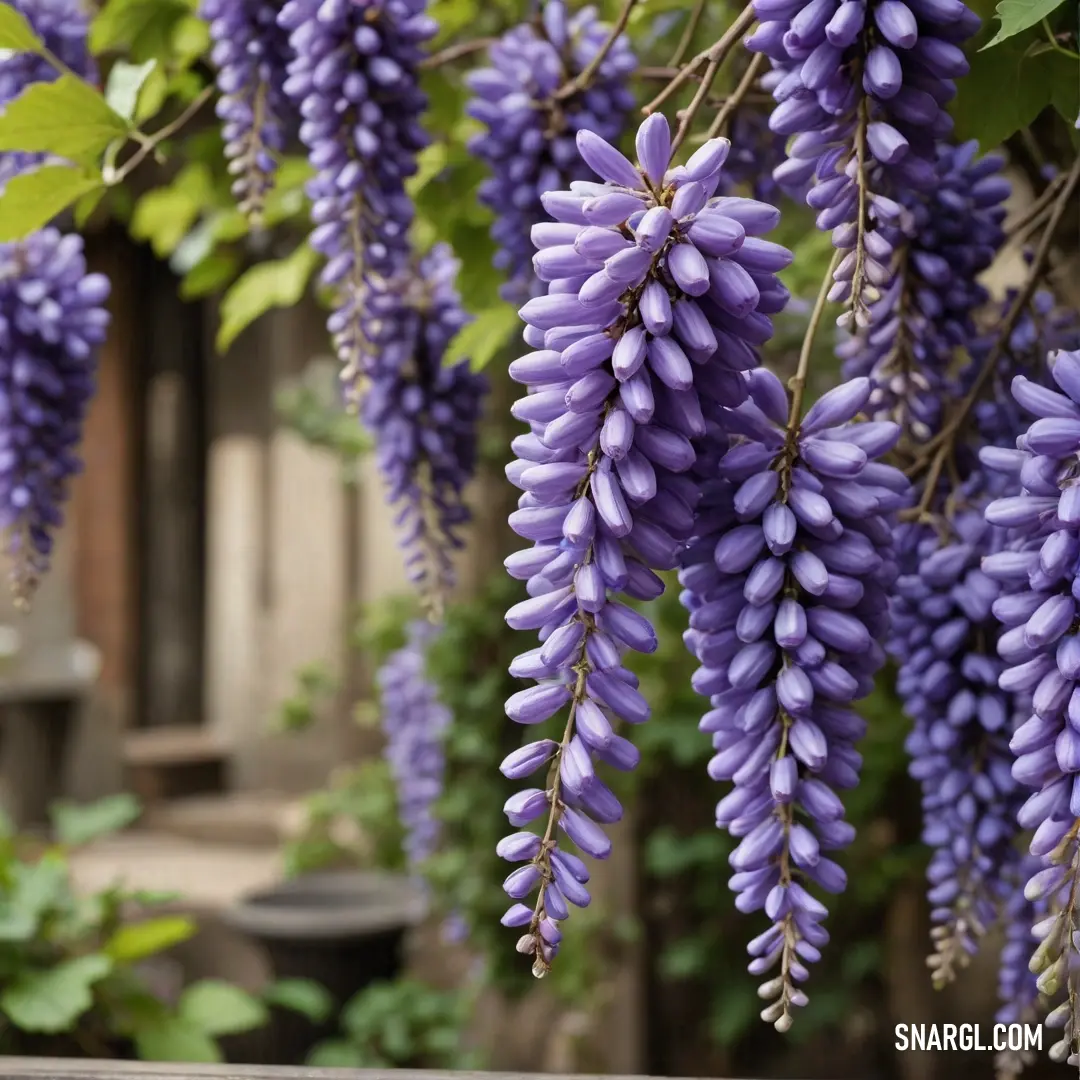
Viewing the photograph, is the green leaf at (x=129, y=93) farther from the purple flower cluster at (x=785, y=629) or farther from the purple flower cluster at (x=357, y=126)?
the purple flower cluster at (x=785, y=629)

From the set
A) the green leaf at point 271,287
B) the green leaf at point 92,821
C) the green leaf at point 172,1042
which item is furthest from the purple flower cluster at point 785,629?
the green leaf at point 92,821

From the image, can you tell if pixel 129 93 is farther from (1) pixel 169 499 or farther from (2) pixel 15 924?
(1) pixel 169 499

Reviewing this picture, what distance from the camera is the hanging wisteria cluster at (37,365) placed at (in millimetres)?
1043

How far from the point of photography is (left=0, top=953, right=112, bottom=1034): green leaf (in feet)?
5.17

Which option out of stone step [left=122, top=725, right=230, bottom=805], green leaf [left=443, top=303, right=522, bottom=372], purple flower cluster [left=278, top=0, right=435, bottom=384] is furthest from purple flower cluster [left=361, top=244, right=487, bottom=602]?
stone step [left=122, top=725, right=230, bottom=805]

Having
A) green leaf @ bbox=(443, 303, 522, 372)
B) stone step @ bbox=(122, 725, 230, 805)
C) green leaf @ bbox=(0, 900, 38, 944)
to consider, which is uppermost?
green leaf @ bbox=(443, 303, 522, 372)

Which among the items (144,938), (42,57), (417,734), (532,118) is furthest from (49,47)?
(417,734)

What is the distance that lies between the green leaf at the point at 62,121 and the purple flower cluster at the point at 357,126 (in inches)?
5.1

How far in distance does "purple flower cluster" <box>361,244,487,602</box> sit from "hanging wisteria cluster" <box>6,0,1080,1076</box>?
182 mm

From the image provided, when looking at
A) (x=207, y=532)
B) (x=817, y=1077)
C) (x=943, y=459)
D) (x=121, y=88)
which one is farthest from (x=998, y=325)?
(x=207, y=532)

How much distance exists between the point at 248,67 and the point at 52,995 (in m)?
1.23

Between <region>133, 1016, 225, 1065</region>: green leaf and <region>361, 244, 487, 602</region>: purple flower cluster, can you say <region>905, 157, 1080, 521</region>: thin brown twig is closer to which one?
<region>361, 244, 487, 602</region>: purple flower cluster

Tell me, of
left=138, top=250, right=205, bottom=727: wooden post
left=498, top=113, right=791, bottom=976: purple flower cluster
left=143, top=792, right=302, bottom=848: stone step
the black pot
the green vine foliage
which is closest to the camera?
left=498, top=113, right=791, bottom=976: purple flower cluster

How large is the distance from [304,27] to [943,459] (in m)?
0.50
